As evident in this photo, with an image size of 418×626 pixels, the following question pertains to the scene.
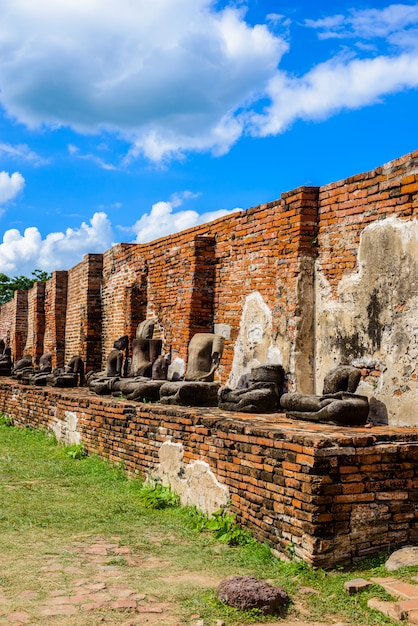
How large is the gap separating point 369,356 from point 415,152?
199 cm

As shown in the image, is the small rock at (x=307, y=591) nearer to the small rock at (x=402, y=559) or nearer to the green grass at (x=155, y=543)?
the green grass at (x=155, y=543)

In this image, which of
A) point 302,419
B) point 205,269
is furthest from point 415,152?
point 205,269

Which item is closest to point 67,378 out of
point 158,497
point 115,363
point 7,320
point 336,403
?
point 115,363

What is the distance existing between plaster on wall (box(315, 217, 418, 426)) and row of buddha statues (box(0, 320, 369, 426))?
12.7 inches

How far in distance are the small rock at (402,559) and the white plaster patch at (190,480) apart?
56.6 inches

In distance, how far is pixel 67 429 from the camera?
901cm

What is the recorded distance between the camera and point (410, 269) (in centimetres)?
575

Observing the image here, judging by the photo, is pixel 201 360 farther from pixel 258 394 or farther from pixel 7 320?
pixel 7 320

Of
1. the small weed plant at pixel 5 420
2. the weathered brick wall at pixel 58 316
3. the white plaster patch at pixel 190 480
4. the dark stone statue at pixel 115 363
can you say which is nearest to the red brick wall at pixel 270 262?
the dark stone statue at pixel 115 363

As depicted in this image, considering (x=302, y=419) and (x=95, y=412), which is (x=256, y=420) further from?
(x=95, y=412)

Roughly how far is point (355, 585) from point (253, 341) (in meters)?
4.72

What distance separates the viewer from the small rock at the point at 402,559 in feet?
12.6

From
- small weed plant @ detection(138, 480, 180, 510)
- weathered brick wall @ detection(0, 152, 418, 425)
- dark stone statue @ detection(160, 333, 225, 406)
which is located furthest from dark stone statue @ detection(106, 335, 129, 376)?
small weed plant @ detection(138, 480, 180, 510)

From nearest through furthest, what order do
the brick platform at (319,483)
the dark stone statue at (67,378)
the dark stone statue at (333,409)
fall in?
the brick platform at (319,483) < the dark stone statue at (333,409) < the dark stone statue at (67,378)
